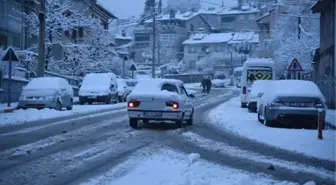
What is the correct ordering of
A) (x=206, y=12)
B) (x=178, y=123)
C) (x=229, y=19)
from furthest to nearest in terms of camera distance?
(x=229, y=19) → (x=206, y=12) → (x=178, y=123)

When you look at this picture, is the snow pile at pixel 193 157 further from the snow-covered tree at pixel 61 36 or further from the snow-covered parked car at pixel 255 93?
the snow-covered tree at pixel 61 36

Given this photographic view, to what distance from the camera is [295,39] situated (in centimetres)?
4909

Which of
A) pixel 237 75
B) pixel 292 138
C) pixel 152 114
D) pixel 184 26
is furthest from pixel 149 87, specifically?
pixel 184 26

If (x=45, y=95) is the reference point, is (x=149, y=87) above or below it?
above

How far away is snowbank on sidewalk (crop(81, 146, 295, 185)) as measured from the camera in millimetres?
7098

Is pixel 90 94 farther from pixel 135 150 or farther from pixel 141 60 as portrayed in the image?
pixel 141 60

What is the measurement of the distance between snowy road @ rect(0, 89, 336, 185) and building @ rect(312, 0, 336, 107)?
1557cm

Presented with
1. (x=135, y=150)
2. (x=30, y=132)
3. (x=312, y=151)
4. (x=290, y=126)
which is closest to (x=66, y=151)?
(x=135, y=150)

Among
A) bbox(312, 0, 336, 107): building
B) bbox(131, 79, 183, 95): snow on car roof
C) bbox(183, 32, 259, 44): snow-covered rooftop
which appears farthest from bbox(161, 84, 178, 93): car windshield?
bbox(183, 32, 259, 44): snow-covered rooftop

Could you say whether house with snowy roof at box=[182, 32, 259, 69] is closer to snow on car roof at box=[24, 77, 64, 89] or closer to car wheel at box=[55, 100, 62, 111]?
snow on car roof at box=[24, 77, 64, 89]

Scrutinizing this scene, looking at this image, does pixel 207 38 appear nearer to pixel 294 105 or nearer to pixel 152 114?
pixel 294 105

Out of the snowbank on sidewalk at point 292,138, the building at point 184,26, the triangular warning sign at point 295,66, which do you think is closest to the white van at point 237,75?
the building at point 184,26

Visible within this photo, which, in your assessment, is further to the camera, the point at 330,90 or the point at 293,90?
the point at 330,90

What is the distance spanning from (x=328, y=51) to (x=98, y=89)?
14950 millimetres
